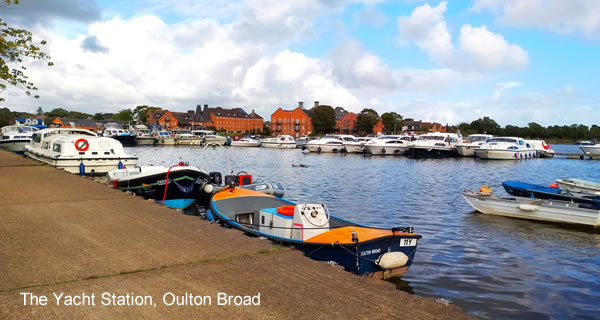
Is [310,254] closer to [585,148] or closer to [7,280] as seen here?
[7,280]

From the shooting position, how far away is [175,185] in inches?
697

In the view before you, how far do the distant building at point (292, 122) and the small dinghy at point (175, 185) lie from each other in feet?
463

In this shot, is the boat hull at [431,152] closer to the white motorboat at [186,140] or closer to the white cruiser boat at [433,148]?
the white cruiser boat at [433,148]

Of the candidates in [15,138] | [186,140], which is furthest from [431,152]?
[186,140]

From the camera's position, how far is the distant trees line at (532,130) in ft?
548

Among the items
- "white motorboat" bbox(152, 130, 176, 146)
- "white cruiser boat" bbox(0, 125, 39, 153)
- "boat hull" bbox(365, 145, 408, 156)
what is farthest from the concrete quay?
"white motorboat" bbox(152, 130, 176, 146)

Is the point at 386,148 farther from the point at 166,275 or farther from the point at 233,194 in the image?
the point at 166,275

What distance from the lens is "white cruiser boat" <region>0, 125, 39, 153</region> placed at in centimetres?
4209

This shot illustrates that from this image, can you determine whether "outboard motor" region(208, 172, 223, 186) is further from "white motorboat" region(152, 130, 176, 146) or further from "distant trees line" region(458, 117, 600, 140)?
"distant trees line" region(458, 117, 600, 140)

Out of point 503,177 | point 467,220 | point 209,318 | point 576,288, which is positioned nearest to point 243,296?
point 209,318

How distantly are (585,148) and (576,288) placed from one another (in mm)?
74303

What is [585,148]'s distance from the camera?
2817 inches

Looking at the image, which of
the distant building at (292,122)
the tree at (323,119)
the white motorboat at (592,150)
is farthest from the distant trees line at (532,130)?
the white motorboat at (592,150)

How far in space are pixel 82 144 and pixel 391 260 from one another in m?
22.4
